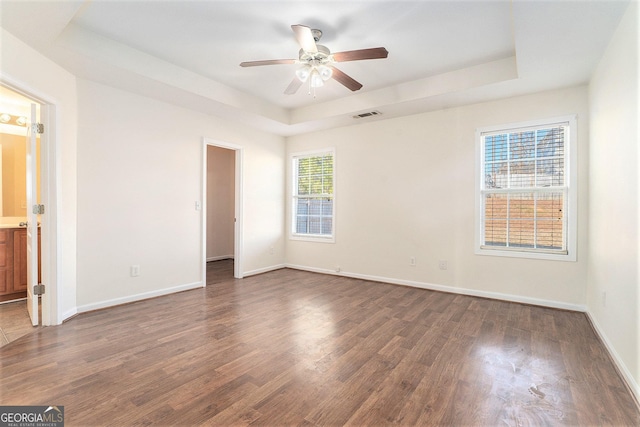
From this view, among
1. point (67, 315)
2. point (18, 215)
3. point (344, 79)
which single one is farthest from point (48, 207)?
point (344, 79)

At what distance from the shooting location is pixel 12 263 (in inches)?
148

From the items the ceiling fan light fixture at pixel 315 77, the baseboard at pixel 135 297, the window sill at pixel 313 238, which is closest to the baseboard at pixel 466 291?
the window sill at pixel 313 238

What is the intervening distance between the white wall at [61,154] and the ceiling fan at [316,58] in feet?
6.01

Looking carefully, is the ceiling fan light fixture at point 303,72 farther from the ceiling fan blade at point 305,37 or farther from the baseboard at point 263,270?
the baseboard at point 263,270

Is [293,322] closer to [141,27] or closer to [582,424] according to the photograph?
[582,424]

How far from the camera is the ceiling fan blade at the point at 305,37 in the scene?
2.30 metres

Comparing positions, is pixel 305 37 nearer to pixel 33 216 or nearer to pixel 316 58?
pixel 316 58

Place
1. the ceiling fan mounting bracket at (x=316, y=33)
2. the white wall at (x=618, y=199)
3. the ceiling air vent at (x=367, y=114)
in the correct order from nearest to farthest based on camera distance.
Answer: the white wall at (x=618, y=199), the ceiling fan mounting bracket at (x=316, y=33), the ceiling air vent at (x=367, y=114)

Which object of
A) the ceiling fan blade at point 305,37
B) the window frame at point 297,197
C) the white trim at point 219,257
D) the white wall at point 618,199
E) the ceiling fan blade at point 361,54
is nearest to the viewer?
the white wall at point 618,199

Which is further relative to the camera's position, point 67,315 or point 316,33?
point 67,315

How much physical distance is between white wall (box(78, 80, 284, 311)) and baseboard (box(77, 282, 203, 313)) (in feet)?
0.04

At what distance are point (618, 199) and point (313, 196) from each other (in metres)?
4.24

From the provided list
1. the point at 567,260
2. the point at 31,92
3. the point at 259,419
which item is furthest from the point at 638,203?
the point at 31,92

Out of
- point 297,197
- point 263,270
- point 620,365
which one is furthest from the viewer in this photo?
point 297,197
